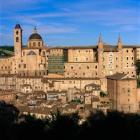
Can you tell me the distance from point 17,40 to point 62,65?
3.16 metres

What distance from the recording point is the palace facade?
92.0ft

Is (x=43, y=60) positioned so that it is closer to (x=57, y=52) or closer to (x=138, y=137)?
(x=57, y=52)

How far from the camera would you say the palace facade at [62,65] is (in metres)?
28.0

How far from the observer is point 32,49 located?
102 ft

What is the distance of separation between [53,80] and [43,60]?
3.24 meters

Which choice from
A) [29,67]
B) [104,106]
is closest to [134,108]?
[104,106]

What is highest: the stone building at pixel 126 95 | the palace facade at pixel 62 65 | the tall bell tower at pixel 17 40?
the tall bell tower at pixel 17 40

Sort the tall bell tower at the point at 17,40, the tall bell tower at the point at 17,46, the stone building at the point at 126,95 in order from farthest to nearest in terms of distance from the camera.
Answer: the tall bell tower at the point at 17,40, the tall bell tower at the point at 17,46, the stone building at the point at 126,95

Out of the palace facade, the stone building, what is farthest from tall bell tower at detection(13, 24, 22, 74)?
the stone building

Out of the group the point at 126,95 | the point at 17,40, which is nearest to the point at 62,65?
the point at 17,40

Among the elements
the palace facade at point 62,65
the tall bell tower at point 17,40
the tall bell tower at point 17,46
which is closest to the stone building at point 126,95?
the palace facade at point 62,65

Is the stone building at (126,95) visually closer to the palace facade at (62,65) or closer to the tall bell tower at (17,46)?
the palace facade at (62,65)

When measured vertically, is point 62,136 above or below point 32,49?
below

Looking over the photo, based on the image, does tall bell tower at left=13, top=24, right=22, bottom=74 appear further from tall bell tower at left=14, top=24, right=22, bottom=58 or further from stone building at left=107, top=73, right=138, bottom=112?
stone building at left=107, top=73, right=138, bottom=112
